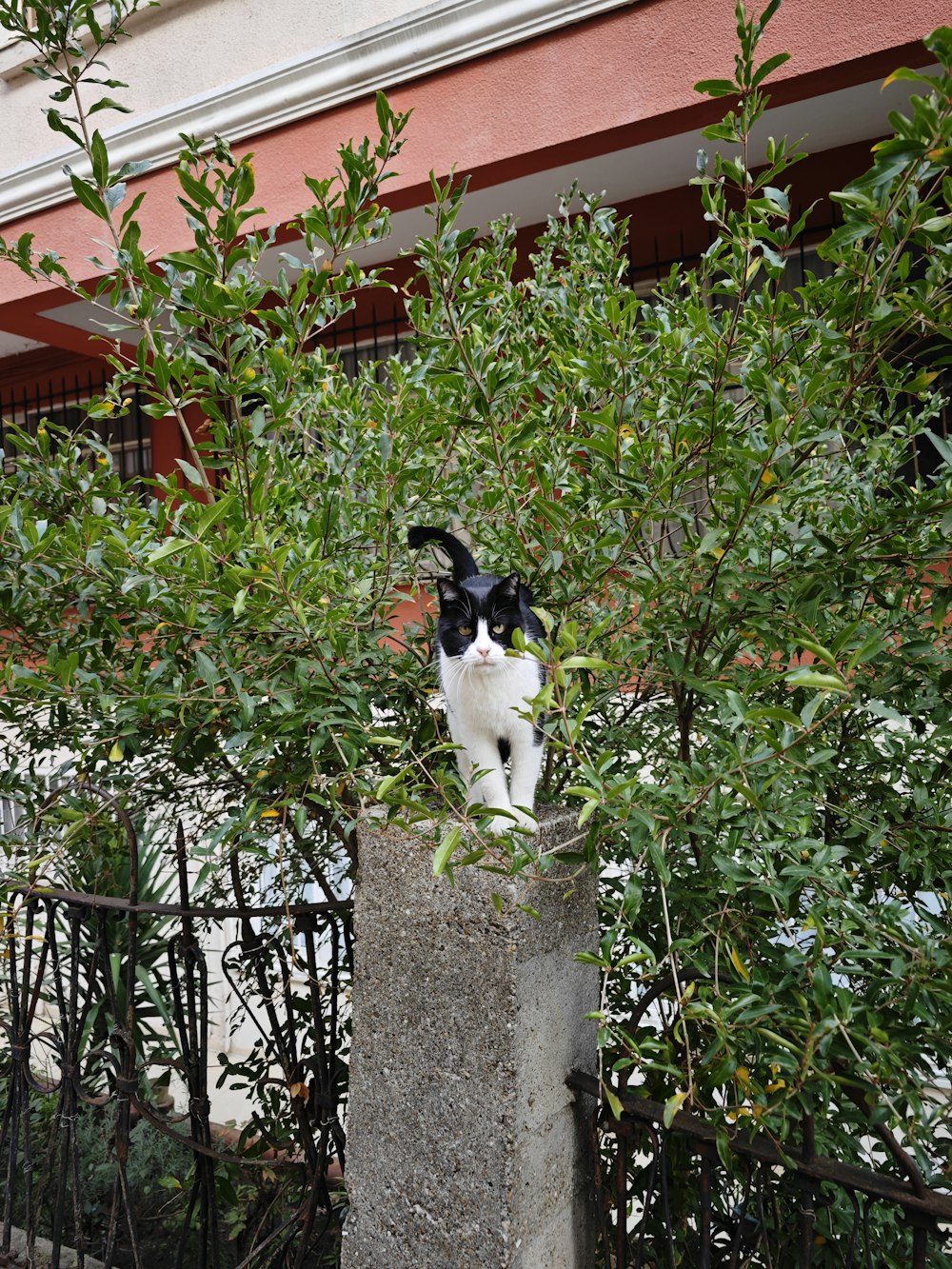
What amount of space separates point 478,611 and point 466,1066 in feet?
2.49

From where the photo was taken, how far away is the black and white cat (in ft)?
5.31

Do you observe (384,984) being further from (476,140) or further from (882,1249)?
(476,140)

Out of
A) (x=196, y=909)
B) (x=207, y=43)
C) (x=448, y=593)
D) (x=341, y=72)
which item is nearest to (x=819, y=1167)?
(x=448, y=593)

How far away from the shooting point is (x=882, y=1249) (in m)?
1.74

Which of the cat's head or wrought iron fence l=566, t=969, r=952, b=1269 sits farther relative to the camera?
the cat's head

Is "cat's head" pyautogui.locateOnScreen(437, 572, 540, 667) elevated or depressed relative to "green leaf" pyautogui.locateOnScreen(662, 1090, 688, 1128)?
elevated

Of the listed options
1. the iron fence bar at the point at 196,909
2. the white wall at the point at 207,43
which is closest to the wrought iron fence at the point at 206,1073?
the iron fence bar at the point at 196,909

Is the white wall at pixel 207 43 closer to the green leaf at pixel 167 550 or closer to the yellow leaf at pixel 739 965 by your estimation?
the green leaf at pixel 167 550

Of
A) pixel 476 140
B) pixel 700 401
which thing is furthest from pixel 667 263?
pixel 700 401

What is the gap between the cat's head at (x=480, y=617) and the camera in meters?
1.64

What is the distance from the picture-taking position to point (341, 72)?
5.43m

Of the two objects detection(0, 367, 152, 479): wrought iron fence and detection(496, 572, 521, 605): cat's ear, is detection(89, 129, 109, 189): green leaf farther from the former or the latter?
detection(0, 367, 152, 479): wrought iron fence

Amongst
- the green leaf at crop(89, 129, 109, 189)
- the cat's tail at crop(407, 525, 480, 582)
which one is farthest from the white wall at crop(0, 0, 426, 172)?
the cat's tail at crop(407, 525, 480, 582)

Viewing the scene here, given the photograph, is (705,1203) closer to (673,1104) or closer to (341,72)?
(673,1104)
